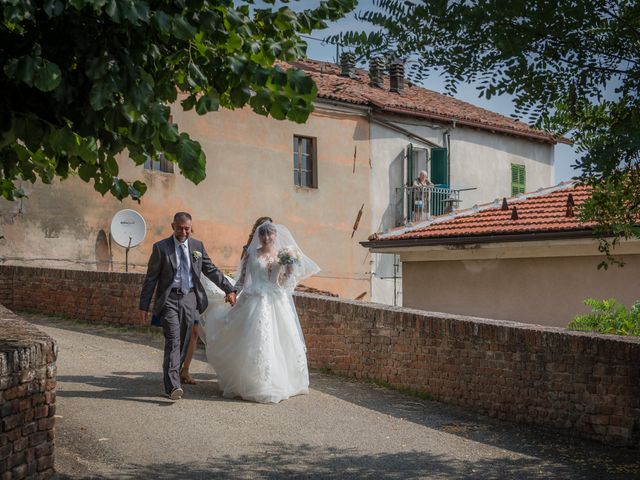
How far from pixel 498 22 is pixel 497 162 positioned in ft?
92.0

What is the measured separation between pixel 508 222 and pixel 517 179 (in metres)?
17.4

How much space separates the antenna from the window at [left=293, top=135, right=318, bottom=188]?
571 cm

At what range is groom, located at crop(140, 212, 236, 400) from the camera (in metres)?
10.2

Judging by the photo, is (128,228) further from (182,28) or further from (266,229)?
(182,28)

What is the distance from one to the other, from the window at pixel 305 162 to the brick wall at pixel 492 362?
14.7m

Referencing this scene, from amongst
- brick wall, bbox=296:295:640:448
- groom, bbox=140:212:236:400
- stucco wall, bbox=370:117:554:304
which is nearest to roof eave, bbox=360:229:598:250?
brick wall, bbox=296:295:640:448

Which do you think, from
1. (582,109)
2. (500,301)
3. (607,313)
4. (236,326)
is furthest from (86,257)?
(582,109)

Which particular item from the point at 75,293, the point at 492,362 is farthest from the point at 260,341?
the point at 75,293

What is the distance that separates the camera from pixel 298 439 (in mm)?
8633

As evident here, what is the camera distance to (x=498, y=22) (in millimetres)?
5586

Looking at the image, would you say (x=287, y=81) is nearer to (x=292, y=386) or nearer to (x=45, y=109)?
(x=45, y=109)

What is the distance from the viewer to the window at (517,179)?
33.7 metres

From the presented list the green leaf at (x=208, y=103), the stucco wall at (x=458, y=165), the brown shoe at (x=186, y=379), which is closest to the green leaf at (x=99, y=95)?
the green leaf at (x=208, y=103)

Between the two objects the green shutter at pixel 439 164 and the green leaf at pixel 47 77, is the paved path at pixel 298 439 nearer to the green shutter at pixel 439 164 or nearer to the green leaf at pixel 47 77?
the green leaf at pixel 47 77
